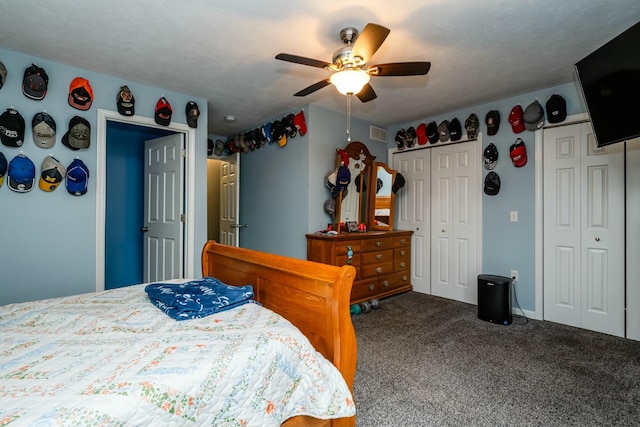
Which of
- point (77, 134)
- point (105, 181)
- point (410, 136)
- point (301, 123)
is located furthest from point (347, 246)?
point (77, 134)

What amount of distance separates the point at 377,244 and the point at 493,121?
6.29ft

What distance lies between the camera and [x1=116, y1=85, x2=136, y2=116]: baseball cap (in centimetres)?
290

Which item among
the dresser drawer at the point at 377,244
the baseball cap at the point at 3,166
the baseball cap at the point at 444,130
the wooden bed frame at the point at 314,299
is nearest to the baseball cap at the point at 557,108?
the baseball cap at the point at 444,130

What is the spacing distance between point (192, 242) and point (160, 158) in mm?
1093

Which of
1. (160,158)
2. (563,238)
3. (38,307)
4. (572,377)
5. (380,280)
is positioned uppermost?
(160,158)

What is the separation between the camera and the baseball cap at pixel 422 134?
4.16 meters

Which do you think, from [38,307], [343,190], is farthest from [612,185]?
[38,307]

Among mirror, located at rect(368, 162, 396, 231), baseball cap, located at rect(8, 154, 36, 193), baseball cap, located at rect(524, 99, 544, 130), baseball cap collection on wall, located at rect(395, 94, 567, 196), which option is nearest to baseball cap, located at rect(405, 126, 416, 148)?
baseball cap collection on wall, located at rect(395, 94, 567, 196)

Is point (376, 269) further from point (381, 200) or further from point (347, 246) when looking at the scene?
point (381, 200)

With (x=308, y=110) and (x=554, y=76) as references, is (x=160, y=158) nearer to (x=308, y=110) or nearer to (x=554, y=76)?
(x=308, y=110)

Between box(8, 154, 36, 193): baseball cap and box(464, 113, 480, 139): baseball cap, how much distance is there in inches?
168

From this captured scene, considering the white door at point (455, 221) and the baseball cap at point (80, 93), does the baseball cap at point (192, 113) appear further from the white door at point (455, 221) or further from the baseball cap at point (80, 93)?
the white door at point (455, 221)

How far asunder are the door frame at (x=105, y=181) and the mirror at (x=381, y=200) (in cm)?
229

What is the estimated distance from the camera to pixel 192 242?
3389mm
